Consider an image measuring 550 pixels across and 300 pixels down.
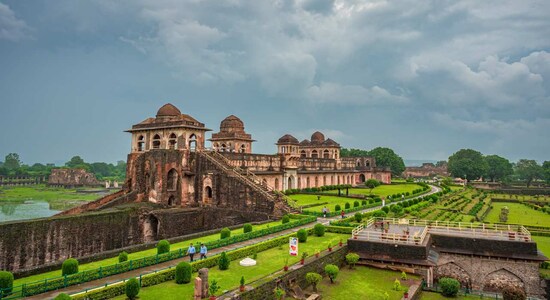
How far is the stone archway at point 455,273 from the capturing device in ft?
77.5

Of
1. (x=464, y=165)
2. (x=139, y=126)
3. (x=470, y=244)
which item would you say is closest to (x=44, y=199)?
(x=139, y=126)

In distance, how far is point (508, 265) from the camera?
22859 mm

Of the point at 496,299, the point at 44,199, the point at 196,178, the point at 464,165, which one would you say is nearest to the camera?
the point at 496,299

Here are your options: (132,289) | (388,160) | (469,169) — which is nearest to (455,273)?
(132,289)

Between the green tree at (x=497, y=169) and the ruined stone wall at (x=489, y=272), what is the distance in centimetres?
10562

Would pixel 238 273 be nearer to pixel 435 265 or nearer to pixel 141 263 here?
pixel 141 263

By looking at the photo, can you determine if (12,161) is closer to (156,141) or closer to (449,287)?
(156,141)

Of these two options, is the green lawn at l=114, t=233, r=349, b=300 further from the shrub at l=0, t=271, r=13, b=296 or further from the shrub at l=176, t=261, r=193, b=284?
the shrub at l=0, t=271, r=13, b=296

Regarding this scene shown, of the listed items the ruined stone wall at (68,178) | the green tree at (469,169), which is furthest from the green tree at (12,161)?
the green tree at (469,169)

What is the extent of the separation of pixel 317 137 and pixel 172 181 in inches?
1788

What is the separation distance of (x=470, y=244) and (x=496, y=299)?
4600 millimetres

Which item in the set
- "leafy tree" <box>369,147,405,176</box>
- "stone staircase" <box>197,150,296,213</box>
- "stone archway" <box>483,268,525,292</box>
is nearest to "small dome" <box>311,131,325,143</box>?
"leafy tree" <box>369,147,405,176</box>

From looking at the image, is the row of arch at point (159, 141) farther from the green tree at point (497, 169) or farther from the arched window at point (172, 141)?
the green tree at point (497, 169)

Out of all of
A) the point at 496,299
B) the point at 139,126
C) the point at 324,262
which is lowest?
the point at 496,299
